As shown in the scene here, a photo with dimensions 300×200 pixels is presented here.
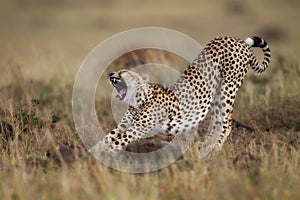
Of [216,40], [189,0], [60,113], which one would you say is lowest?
[60,113]

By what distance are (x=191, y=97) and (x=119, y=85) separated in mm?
827

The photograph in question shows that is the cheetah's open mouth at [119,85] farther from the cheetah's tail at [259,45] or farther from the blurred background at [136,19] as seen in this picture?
the blurred background at [136,19]

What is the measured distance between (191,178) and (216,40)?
2.78 meters

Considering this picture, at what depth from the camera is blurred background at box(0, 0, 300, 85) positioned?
833 inches

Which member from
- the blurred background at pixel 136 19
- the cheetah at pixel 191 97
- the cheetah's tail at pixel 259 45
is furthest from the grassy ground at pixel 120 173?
the blurred background at pixel 136 19

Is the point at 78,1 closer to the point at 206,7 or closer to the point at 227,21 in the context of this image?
the point at 206,7

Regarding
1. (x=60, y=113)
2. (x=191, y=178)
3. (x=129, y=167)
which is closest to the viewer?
(x=191, y=178)

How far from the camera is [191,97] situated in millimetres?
6637

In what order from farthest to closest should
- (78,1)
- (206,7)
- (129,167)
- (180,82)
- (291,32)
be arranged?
1. (78,1)
2. (206,7)
3. (291,32)
4. (180,82)
5. (129,167)

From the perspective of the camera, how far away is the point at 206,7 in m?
A: 25.3

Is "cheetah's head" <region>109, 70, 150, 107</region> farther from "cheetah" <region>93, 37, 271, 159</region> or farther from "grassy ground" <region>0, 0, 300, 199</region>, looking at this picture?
"grassy ground" <region>0, 0, 300, 199</region>

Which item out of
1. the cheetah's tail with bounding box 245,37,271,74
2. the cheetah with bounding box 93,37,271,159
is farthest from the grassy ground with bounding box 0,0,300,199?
the cheetah's tail with bounding box 245,37,271,74

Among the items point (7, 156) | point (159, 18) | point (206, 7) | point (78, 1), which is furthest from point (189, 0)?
point (7, 156)

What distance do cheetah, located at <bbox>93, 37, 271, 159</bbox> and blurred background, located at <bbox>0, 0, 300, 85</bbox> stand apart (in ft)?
37.1
